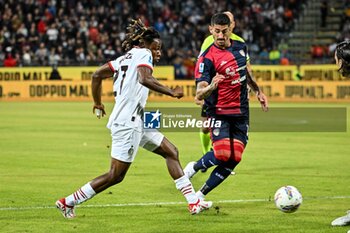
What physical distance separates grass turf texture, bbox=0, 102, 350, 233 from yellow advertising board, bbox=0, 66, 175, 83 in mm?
14117

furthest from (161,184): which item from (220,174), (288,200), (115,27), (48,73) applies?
(115,27)

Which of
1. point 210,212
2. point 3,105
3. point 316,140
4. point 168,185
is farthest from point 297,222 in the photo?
point 3,105

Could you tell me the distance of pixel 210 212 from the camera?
10.3 m

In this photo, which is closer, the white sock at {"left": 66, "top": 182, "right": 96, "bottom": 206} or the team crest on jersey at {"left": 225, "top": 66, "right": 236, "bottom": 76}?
the white sock at {"left": 66, "top": 182, "right": 96, "bottom": 206}

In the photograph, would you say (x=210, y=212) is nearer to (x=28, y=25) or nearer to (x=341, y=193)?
(x=341, y=193)

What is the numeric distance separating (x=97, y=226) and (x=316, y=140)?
1169 cm

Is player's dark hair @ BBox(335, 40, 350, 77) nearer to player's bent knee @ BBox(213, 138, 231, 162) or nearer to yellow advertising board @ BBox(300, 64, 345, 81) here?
player's bent knee @ BBox(213, 138, 231, 162)

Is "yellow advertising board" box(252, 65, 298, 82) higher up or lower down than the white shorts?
lower down

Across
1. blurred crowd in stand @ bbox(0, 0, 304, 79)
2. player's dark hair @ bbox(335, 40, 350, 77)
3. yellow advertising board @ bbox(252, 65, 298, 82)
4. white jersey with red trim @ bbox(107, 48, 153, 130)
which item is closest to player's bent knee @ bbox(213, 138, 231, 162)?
white jersey with red trim @ bbox(107, 48, 153, 130)

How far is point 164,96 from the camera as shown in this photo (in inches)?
1404

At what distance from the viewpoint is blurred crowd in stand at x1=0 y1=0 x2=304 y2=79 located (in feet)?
128

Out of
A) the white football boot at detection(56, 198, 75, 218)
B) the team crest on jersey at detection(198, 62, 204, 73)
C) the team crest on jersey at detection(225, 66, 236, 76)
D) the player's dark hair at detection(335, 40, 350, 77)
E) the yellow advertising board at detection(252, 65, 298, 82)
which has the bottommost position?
the yellow advertising board at detection(252, 65, 298, 82)

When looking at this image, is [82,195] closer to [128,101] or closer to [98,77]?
[128,101]

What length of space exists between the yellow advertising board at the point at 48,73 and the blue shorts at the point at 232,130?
2592 cm
